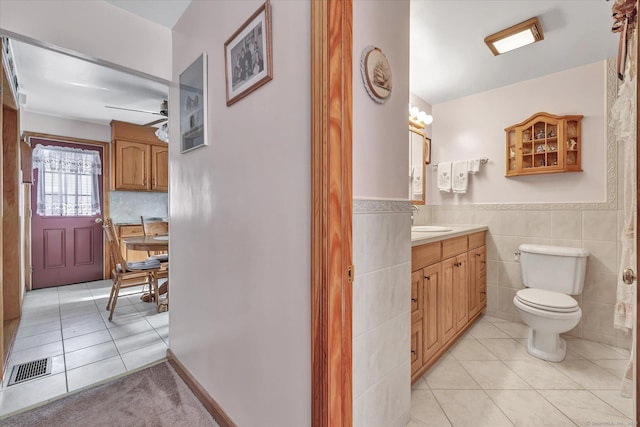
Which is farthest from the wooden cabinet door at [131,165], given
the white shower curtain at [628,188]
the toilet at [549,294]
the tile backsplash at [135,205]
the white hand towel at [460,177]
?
the white shower curtain at [628,188]

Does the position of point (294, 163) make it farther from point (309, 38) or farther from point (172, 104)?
point (172, 104)

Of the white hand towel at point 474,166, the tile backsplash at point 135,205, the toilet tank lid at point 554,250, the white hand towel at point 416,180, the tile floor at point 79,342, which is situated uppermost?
the white hand towel at point 474,166

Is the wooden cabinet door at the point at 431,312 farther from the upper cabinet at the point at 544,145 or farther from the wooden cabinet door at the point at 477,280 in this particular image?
the upper cabinet at the point at 544,145

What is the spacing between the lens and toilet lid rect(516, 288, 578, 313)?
1915 millimetres

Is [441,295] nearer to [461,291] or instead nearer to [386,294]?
[461,291]

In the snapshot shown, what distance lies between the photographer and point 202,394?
1.60m

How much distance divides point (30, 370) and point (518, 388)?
3148 mm

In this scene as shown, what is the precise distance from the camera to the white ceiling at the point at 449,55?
5.70 ft

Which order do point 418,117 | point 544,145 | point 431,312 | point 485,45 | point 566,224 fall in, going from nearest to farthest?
point 431,312, point 485,45, point 566,224, point 544,145, point 418,117

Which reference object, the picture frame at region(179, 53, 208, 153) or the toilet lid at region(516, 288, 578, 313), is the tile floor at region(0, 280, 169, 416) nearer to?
the picture frame at region(179, 53, 208, 153)

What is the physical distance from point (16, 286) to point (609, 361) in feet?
16.6

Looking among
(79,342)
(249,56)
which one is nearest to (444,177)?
(249,56)

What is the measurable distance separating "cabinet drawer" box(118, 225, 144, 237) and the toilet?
5.05 metres

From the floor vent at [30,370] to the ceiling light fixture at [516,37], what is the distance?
12.5 feet
